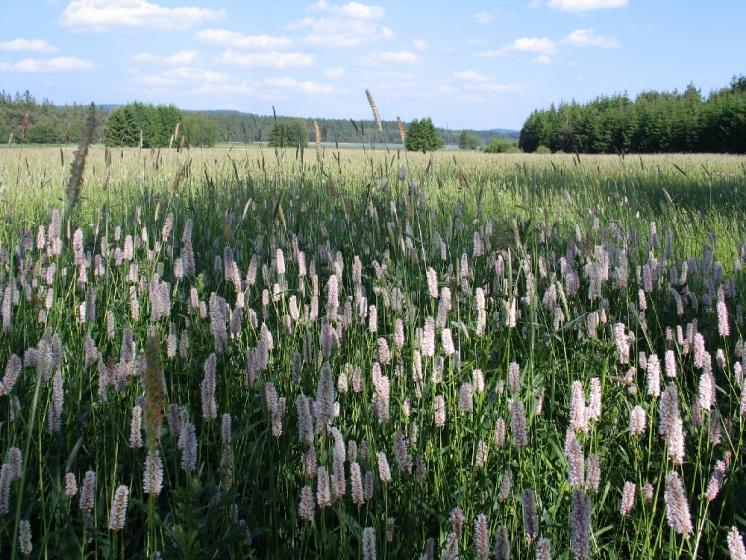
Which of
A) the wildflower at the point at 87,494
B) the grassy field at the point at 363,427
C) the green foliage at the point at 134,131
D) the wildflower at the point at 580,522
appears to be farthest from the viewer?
the green foliage at the point at 134,131

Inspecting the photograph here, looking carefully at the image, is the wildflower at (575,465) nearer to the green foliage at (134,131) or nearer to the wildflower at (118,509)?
the wildflower at (118,509)

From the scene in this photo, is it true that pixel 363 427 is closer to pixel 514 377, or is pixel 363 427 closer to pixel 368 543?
pixel 514 377

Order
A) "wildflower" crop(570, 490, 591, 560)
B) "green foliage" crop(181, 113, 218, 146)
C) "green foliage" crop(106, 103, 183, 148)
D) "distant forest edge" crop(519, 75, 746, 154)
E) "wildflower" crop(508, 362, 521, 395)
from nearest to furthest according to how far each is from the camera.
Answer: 1. "wildflower" crop(570, 490, 591, 560)
2. "wildflower" crop(508, 362, 521, 395)
3. "green foliage" crop(106, 103, 183, 148)
4. "green foliage" crop(181, 113, 218, 146)
5. "distant forest edge" crop(519, 75, 746, 154)

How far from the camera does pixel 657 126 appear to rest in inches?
2296

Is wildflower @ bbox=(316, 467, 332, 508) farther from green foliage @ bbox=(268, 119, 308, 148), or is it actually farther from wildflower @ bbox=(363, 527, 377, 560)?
green foliage @ bbox=(268, 119, 308, 148)

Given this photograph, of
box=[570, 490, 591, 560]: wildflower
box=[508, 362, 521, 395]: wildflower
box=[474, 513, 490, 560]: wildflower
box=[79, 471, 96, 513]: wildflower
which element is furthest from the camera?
box=[508, 362, 521, 395]: wildflower

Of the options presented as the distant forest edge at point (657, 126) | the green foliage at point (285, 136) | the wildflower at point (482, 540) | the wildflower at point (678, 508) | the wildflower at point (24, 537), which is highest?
the distant forest edge at point (657, 126)

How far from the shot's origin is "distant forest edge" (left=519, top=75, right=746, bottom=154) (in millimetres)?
50844

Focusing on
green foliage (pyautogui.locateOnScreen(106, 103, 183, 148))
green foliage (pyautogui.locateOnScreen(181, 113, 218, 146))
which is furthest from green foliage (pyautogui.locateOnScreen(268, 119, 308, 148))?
green foliage (pyautogui.locateOnScreen(106, 103, 183, 148))

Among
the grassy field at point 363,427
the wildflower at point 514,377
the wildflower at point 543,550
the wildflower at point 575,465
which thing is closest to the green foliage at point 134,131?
the grassy field at point 363,427

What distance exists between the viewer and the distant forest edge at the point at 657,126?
167 feet

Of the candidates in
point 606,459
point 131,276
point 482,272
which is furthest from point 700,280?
point 131,276

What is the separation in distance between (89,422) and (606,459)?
66.1 inches

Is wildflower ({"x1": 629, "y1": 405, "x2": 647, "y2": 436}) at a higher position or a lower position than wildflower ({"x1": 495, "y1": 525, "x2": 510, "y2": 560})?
higher
